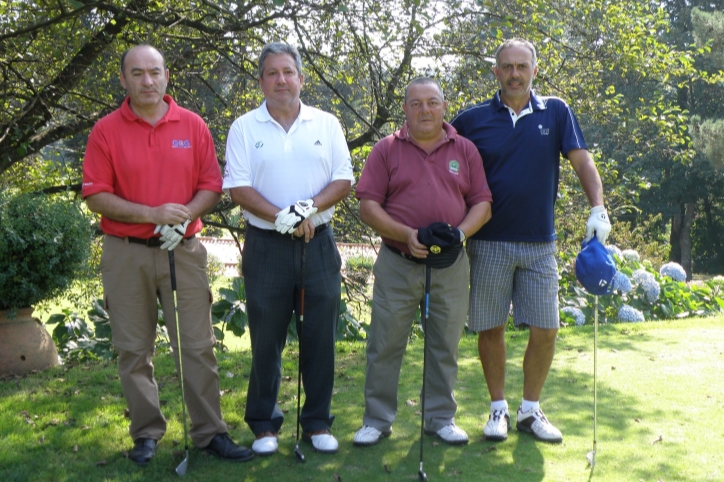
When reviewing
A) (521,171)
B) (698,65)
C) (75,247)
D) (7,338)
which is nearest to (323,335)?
(521,171)

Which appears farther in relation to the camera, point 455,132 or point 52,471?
point 455,132

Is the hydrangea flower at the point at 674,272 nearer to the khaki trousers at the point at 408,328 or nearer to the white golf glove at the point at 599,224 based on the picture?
the white golf glove at the point at 599,224

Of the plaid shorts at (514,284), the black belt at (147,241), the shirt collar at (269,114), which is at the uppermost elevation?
the shirt collar at (269,114)

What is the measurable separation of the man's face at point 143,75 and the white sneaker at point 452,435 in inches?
90.6

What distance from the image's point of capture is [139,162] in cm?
366

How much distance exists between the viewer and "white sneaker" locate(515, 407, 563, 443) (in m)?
A: 4.11

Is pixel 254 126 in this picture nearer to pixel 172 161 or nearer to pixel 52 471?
pixel 172 161

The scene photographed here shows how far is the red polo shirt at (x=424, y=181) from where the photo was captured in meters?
3.93

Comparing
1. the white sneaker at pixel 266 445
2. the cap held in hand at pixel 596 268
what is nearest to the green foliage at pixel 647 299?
the cap held in hand at pixel 596 268

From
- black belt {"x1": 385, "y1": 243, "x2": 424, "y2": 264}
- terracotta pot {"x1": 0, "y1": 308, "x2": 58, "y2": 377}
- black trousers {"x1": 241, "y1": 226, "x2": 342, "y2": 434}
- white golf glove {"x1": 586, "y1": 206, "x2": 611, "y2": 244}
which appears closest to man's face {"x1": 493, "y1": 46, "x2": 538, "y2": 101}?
white golf glove {"x1": 586, "y1": 206, "x2": 611, "y2": 244}

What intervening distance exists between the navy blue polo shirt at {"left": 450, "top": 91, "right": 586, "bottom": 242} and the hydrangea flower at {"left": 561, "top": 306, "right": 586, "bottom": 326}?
403cm

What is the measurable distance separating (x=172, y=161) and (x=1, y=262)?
2.38 meters

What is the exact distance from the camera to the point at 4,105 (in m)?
8.02

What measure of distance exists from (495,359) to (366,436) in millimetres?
853
